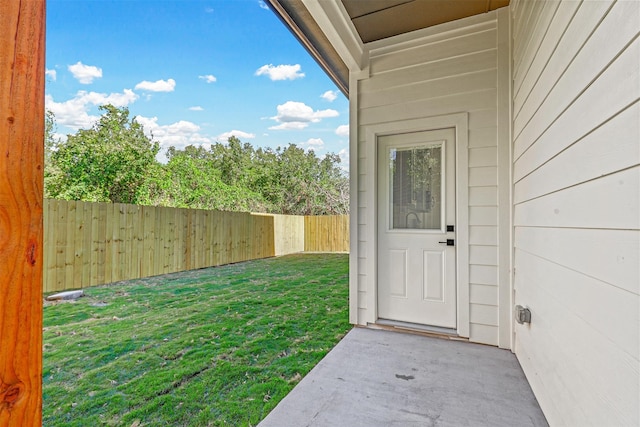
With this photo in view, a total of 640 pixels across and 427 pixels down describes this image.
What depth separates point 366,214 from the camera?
3.06 metres

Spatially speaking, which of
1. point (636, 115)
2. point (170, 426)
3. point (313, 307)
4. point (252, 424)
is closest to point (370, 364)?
point (252, 424)

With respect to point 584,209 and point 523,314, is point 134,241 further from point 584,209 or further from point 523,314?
point 584,209

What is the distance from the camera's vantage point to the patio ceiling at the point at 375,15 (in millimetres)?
2477

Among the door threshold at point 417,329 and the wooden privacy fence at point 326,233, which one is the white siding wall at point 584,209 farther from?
the wooden privacy fence at point 326,233

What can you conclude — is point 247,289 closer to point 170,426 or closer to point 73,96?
point 170,426

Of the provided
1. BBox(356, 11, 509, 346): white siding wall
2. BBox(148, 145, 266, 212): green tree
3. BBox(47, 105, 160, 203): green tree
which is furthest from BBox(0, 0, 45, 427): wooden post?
BBox(148, 145, 266, 212): green tree

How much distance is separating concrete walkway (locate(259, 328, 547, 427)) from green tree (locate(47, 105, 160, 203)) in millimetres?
5537

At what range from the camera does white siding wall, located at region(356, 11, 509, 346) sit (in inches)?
103

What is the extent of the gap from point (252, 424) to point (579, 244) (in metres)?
1.73

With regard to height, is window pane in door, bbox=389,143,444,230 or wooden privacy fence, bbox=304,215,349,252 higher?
window pane in door, bbox=389,143,444,230

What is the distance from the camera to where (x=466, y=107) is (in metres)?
2.70

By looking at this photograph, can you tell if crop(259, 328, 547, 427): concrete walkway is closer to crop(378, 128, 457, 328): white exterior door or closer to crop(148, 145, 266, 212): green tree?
crop(378, 128, 457, 328): white exterior door

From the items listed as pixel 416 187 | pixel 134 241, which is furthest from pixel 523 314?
pixel 134 241

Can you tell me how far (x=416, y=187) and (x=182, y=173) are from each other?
22.9 ft
